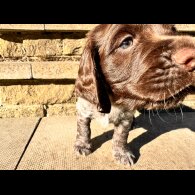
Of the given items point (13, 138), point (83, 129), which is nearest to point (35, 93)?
point (13, 138)

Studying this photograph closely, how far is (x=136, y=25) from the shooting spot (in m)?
2.75

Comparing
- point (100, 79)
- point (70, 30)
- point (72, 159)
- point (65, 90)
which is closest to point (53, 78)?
point (65, 90)

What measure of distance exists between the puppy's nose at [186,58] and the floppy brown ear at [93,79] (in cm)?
86

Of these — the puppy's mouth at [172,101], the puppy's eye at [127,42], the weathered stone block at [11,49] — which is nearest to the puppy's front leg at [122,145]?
the puppy's mouth at [172,101]

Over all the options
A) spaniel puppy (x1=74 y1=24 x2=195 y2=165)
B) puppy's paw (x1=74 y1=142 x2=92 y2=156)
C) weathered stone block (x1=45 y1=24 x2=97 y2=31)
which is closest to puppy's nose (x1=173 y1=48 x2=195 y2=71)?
spaniel puppy (x1=74 y1=24 x2=195 y2=165)

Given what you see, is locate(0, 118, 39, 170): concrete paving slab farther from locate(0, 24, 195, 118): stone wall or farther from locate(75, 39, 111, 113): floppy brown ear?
locate(75, 39, 111, 113): floppy brown ear

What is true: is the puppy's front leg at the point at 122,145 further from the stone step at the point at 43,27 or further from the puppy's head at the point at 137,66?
the stone step at the point at 43,27

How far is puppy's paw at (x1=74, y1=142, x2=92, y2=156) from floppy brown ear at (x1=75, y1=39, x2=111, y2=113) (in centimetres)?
82

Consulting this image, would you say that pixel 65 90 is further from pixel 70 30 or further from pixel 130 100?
pixel 130 100

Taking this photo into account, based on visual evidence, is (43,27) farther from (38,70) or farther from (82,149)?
(82,149)

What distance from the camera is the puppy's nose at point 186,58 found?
2299mm

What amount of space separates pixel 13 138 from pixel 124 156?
64.0 inches

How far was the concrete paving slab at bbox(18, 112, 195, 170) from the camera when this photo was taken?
11.5 ft

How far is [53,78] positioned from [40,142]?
1130mm
